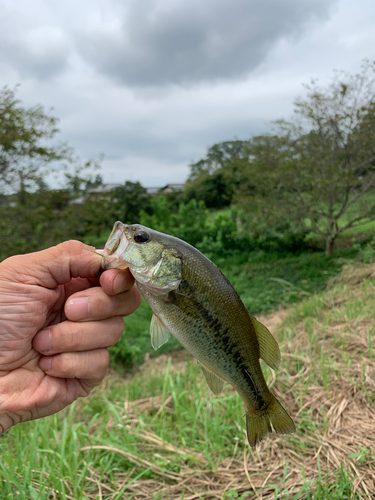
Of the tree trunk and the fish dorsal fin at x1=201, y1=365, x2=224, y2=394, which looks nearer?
the fish dorsal fin at x1=201, y1=365, x2=224, y2=394

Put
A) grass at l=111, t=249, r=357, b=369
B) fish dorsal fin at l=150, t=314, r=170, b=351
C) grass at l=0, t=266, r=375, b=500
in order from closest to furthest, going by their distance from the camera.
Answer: fish dorsal fin at l=150, t=314, r=170, b=351 → grass at l=0, t=266, r=375, b=500 → grass at l=111, t=249, r=357, b=369

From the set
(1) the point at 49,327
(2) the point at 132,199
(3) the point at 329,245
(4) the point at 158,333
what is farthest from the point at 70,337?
(2) the point at 132,199

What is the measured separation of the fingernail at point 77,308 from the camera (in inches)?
70.4

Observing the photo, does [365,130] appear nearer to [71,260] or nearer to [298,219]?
[298,219]

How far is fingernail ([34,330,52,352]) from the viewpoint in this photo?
181 centimetres

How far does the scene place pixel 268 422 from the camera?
5.18 ft

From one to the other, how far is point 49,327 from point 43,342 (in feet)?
0.27

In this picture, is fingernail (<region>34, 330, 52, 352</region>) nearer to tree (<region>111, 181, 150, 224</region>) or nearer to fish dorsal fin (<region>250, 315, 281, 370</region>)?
fish dorsal fin (<region>250, 315, 281, 370</region>)

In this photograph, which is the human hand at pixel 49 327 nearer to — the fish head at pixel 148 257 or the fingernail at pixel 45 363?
the fingernail at pixel 45 363

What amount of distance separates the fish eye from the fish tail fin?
0.93 metres

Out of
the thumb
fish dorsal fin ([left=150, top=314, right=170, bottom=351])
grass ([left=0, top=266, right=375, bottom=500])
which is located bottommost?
grass ([left=0, top=266, right=375, bottom=500])

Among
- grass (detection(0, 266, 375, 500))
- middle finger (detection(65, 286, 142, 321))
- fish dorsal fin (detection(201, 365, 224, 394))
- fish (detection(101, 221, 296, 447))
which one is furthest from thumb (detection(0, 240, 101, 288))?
grass (detection(0, 266, 375, 500))

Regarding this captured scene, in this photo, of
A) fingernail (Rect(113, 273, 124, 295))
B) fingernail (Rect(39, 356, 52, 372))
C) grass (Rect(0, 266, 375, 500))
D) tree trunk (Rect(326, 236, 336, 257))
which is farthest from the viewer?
tree trunk (Rect(326, 236, 336, 257))

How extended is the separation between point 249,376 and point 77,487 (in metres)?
1.65
